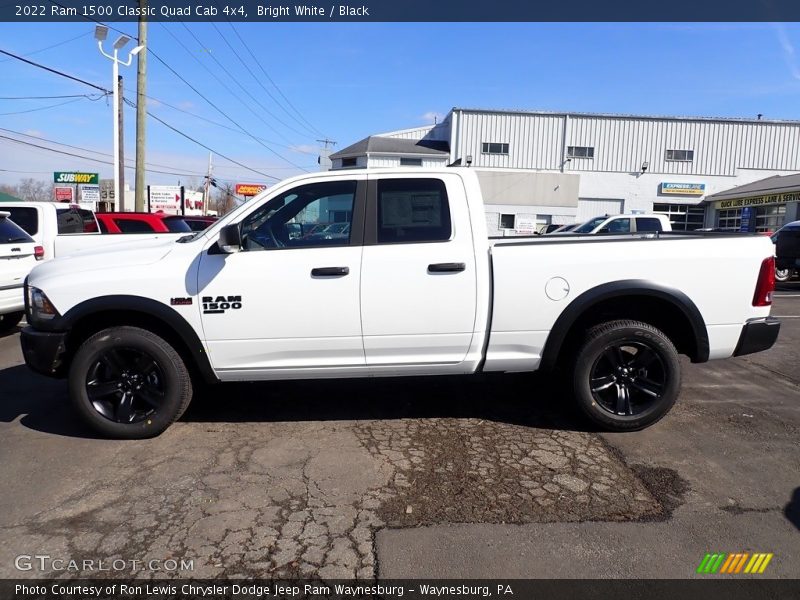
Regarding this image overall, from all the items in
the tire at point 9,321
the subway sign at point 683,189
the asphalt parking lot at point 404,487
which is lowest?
the asphalt parking lot at point 404,487

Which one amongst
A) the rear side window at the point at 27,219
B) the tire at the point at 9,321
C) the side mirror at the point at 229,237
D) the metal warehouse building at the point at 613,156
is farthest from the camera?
the metal warehouse building at the point at 613,156

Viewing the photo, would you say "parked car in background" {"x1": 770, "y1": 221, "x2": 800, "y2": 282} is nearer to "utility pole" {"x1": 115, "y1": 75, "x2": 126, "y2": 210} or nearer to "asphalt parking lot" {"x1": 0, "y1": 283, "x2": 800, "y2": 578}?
"asphalt parking lot" {"x1": 0, "y1": 283, "x2": 800, "y2": 578}

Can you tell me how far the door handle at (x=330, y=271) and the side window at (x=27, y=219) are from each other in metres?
7.06

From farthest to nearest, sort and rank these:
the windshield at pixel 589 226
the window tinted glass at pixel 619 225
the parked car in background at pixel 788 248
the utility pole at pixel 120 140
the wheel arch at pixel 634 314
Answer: the utility pole at pixel 120 140 < the windshield at pixel 589 226 < the window tinted glass at pixel 619 225 < the parked car in background at pixel 788 248 < the wheel arch at pixel 634 314

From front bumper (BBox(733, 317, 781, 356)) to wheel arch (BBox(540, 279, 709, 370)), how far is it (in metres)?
0.28

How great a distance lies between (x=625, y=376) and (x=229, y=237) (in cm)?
316

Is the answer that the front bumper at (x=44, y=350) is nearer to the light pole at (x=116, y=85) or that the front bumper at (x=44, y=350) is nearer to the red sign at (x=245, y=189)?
the light pole at (x=116, y=85)

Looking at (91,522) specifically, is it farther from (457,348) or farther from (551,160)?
(551,160)

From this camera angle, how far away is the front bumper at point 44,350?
4.09 m

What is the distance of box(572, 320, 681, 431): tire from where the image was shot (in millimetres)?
4293

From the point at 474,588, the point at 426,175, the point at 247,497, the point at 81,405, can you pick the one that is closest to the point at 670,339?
the point at 426,175

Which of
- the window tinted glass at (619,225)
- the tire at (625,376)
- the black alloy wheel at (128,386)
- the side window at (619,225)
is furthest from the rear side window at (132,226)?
the side window at (619,225)

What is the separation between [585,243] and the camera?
14.2ft

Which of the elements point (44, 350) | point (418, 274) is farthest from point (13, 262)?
point (418, 274)
